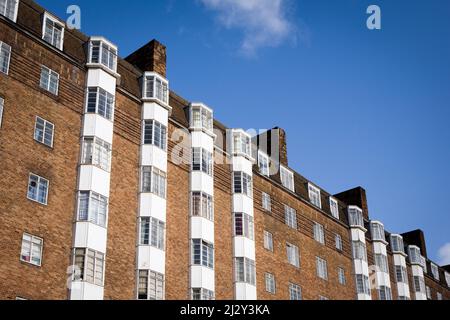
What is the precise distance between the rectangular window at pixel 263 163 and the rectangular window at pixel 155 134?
12594 mm

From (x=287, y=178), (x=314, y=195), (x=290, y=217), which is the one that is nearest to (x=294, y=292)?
(x=290, y=217)

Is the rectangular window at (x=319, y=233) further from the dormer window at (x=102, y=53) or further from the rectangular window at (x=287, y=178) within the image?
the dormer window at (x=102, y=53)

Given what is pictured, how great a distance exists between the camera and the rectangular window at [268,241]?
165ft

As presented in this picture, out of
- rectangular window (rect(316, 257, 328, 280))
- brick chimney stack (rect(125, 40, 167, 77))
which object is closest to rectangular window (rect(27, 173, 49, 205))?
brick chimney stack (rect(125, 40, 167, 77))

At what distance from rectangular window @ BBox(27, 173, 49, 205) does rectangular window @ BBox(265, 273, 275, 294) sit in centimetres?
2054

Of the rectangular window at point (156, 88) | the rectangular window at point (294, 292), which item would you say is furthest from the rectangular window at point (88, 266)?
the rectangular window at point (294, 292)

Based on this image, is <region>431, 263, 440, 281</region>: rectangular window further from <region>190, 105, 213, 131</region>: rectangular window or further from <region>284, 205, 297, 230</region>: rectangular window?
<region>190, 105, 213, 131</region>: rectangular window

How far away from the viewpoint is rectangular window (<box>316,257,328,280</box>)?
55.7 metres

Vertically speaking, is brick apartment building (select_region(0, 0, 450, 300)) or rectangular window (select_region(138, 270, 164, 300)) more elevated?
brick apartment building (select_region(0, 0, 450, 300))

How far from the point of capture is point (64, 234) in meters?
34.8

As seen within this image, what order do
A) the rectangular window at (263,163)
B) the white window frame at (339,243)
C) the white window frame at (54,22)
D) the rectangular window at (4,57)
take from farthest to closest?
the white window frame at (339,243) → the rectangular window at (263,163) → the white window frame at (54,22) → the rectangular window at (4,57)

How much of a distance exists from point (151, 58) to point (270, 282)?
19.2 m

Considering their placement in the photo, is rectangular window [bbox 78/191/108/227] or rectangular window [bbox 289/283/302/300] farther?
rectangular window [bbox 289/283/302/300]

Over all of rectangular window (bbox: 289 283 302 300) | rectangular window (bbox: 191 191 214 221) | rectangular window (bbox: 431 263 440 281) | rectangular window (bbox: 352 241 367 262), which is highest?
rectangular window (bbox: 431 263 440 281)
